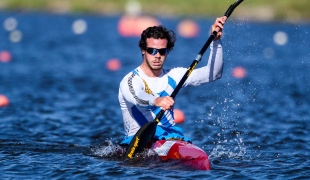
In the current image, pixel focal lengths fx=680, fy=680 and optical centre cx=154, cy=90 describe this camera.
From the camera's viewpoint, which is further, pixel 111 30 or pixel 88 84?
pixel 111 30

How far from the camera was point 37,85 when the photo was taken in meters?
18.0

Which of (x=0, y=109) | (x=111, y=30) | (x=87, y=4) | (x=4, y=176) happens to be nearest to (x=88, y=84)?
(x=0, y=109)

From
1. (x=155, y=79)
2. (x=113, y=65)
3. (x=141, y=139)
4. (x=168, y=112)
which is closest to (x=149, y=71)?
(x=155, y=79)

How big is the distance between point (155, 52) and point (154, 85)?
47 centimetres

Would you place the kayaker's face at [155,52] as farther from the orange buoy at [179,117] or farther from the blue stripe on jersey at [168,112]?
the orange buoy at [179,117]

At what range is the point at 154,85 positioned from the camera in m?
8.70

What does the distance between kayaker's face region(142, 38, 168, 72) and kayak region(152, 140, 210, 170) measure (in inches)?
38.9

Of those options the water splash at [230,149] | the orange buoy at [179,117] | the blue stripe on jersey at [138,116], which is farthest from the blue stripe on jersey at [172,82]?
the orange buoy at [179,117]

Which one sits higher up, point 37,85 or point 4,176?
point 37,85

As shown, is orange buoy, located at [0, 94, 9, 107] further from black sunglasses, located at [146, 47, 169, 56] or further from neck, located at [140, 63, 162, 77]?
black sunglasses, located at [146, 47, 169, 56]

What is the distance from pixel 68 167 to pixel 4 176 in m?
0.87

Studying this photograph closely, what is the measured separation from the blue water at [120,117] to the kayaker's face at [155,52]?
1214mm

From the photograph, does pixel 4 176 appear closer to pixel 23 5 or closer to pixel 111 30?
pixel 111 30

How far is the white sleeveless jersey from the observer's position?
8.55 meters
